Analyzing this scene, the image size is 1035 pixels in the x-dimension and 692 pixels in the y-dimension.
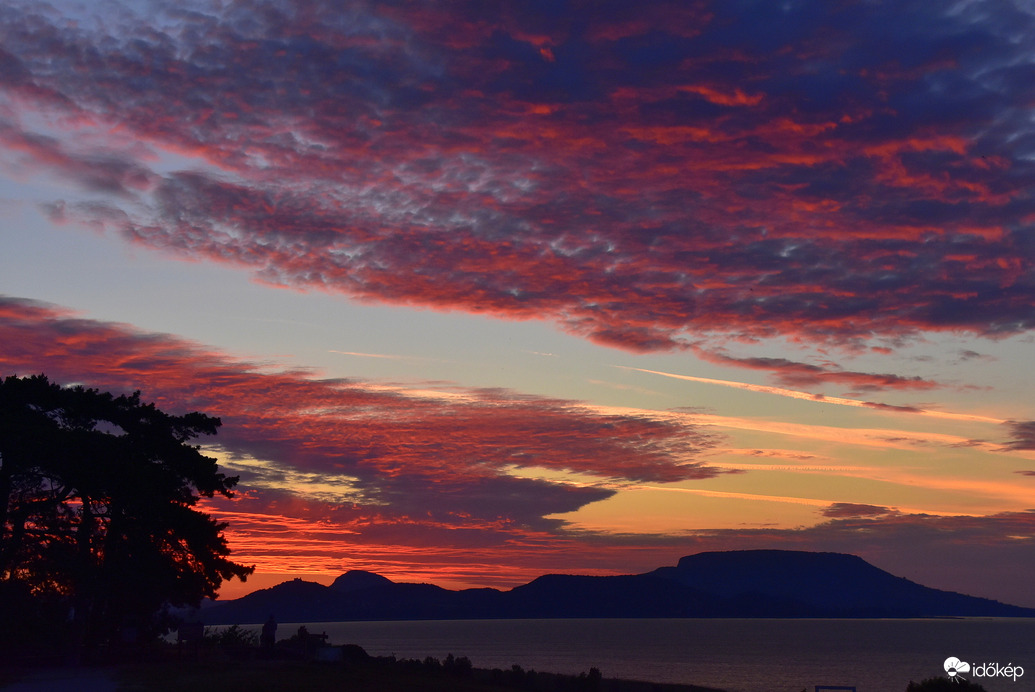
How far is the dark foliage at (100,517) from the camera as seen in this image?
33875mm

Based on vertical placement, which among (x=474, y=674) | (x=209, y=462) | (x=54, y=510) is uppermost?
(x=209, y=462)

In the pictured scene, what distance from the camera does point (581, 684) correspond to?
37.4 m

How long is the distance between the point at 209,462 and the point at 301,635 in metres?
10.1

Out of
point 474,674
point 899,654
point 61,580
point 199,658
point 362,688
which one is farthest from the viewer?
point 899,654

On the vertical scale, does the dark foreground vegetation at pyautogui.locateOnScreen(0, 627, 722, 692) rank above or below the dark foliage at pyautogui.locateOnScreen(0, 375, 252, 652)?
below

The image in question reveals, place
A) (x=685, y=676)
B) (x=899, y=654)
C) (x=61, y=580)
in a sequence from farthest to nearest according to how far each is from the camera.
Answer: (x=899, y=654), (x=685, y=676), (x=61, y=580)

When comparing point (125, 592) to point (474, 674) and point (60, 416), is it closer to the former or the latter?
point (60, 416)

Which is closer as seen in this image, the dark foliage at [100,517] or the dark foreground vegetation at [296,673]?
the dark foreground vegetation at [296,673]

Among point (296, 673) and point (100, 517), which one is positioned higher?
point (100, 517)

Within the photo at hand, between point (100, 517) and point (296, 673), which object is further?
point (100, 517)

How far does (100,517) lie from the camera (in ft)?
119

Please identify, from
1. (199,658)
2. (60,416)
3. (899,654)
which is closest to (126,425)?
(60,416)

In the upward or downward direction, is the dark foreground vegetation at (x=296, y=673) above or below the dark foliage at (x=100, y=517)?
below

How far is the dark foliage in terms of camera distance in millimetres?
33875
